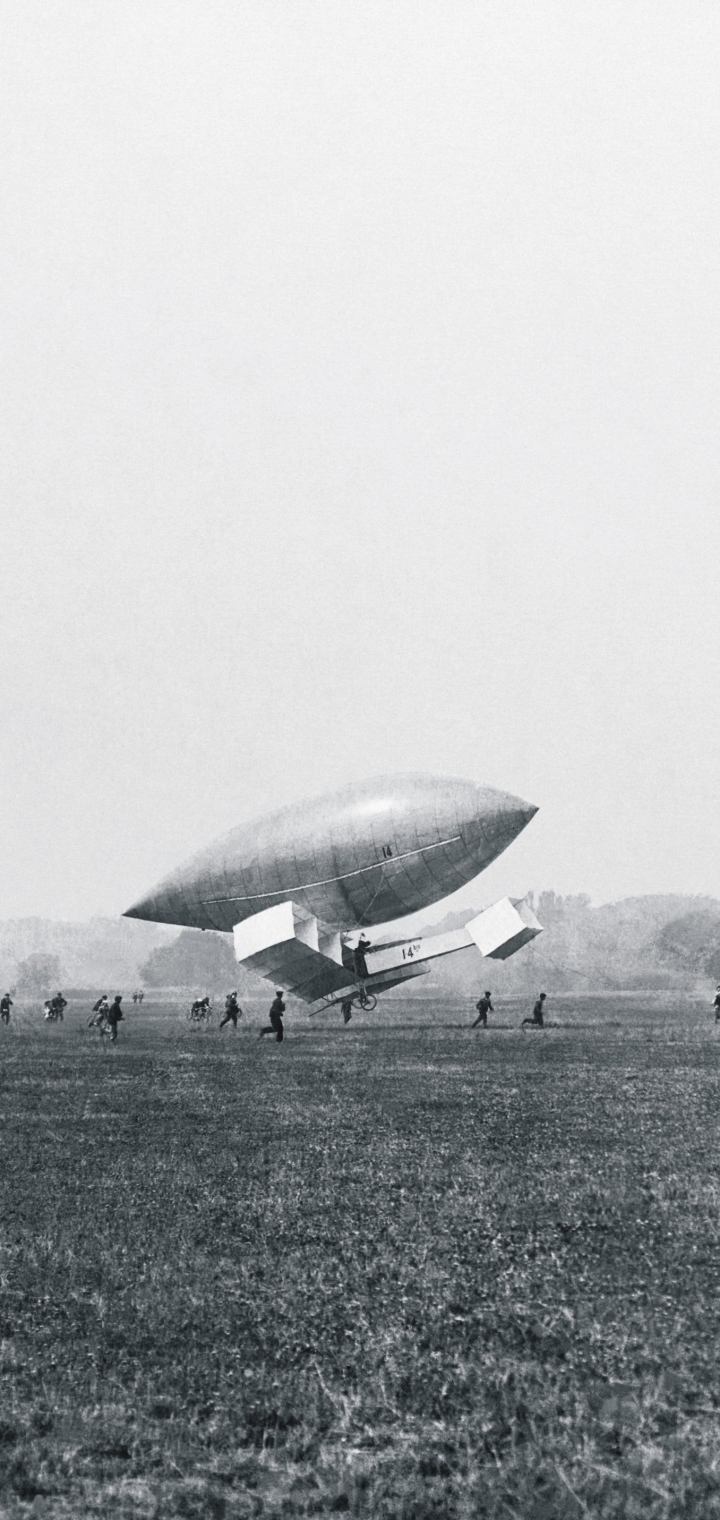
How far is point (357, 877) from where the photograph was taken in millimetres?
48438

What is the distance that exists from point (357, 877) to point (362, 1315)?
38.6m

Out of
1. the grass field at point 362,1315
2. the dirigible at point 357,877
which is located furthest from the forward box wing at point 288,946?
the grass field at point 362,1315

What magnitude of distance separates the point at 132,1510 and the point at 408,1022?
5089 centimetres

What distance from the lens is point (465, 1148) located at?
1780cm

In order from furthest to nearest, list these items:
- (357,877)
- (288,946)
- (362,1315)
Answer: (357,877)
(288,946)
(362,1315)

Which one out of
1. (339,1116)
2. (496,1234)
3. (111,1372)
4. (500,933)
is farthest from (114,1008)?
(111,1372)

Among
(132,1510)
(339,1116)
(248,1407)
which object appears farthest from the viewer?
(339,1116)

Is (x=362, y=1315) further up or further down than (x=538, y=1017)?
further down

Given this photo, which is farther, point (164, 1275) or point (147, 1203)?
point (147, 1203)

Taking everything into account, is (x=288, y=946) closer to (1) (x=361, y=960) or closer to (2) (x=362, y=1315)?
(1) (x=361, y=960)

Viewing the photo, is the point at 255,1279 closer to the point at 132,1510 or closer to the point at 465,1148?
the point at 132,1510

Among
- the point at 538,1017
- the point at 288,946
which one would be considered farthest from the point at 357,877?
the point at 538,1017

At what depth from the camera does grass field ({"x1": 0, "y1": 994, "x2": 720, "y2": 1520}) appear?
686 cm

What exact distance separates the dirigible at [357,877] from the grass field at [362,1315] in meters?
25.1
